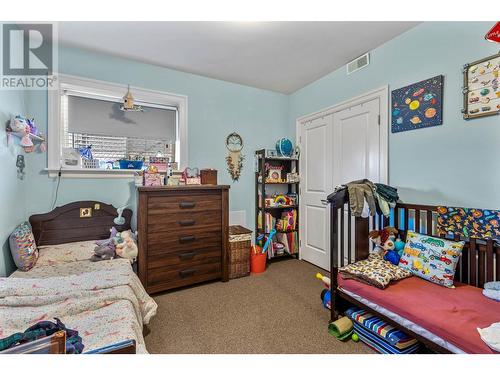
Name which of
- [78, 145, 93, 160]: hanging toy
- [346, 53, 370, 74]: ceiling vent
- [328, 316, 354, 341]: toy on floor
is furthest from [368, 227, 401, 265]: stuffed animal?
[78, 145, 93, 160]: hanging toy

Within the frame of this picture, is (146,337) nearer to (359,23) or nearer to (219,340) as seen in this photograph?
(219,340)

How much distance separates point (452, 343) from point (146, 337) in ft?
6.16

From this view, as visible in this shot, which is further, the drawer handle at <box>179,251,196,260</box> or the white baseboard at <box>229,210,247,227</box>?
the white baseboard at <box>229,210,247,227</box>

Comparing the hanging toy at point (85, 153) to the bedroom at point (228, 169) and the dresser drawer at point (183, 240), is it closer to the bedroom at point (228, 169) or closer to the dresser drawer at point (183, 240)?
the bedroom at point (228, 169)

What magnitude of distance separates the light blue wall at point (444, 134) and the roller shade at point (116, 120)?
2.48m

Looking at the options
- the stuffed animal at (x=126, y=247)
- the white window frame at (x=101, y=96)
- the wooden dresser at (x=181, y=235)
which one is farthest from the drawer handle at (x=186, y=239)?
the white window frame at (x=101, y=96)

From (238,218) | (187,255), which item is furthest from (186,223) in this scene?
(238,218)

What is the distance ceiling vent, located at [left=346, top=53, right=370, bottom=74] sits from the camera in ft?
7.97

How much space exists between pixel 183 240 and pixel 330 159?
2.08 meters

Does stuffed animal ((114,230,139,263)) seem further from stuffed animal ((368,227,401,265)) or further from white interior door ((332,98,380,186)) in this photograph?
white interior door ((332,98,380,186))

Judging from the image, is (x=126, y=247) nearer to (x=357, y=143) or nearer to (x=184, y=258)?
(x=184, y=258)

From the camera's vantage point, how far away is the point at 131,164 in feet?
8.63

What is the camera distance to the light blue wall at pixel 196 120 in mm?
2266

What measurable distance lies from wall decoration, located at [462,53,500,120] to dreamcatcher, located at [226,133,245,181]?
93.4 inches
